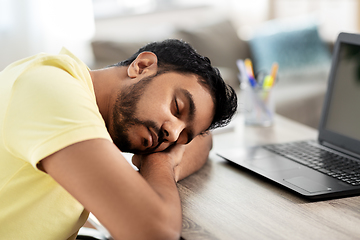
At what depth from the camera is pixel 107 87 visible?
3.42 feet

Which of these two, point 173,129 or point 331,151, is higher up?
point 173,129

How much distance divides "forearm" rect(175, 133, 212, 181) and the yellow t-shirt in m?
0.25

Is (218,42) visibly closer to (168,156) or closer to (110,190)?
(168,156)

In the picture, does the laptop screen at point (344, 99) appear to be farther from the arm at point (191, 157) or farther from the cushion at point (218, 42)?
the cushion at point (218, 42)

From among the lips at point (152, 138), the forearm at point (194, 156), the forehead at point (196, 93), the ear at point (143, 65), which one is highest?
the ear at point (143, 65)

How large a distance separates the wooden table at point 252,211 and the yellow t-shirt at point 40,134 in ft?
0.81

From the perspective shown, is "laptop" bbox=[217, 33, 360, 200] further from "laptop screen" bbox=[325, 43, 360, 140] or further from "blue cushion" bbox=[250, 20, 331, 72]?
"blue cushion" bbox=[250, 20, 331, 72]

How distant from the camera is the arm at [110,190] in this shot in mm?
685

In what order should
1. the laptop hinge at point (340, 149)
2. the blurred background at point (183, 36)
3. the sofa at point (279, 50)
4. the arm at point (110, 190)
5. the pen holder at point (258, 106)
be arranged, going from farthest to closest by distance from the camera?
the sofa at point (279, 50), the blurred background at point (183, 36), the pen holder at point (258, 106), the laptop hinge at point (340, 149), the arm at point (110, 190)

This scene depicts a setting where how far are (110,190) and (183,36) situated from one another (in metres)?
2.74

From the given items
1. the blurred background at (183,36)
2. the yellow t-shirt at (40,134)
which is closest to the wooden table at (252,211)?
the yellow t-shirt at (40,134)

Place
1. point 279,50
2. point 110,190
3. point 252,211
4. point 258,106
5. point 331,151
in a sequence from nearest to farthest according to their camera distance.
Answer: point 110,190 < point 252,211 < point 331,151 < point 258,106 < point 279,50

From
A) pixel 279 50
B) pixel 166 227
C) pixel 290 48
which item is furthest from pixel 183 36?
pixel 166 227

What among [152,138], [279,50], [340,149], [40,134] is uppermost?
[40,134]
